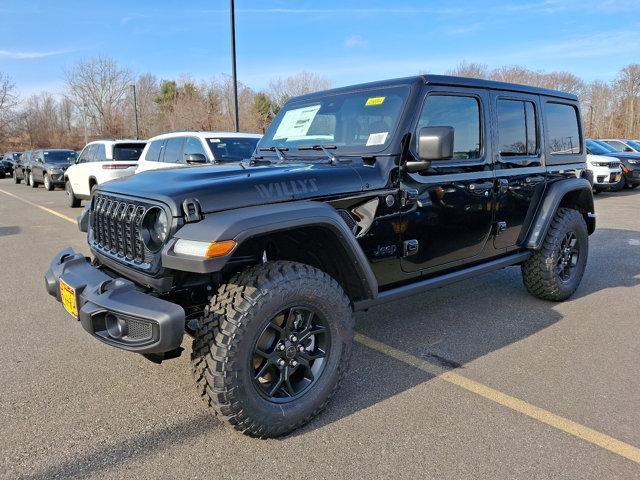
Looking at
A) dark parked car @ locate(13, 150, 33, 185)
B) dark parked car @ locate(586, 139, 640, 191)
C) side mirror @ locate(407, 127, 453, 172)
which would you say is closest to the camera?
side mirror @ locate(407, 127, 453, 172)

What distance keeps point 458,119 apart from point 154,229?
92.9 inches

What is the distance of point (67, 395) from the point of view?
309 centimetres

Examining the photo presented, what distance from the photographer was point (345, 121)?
140 inches

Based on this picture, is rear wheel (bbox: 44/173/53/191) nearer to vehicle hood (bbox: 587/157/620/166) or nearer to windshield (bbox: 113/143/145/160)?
windshield (bbox: 113/143/145/160)

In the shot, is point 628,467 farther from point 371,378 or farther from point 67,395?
point 67,395

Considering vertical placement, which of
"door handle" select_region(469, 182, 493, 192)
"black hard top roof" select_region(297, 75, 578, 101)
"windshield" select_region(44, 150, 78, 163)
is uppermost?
"black hard top roof" select_region(297, 75, 578, 101)

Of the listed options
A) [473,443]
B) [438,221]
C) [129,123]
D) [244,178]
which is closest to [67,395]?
[244,178]

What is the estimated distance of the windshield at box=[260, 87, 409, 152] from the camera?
3.31 meters

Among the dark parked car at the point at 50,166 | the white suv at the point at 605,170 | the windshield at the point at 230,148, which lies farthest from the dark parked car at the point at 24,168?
the white suv at the point at 605,170

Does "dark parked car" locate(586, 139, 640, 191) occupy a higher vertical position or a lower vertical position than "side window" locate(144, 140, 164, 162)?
lower

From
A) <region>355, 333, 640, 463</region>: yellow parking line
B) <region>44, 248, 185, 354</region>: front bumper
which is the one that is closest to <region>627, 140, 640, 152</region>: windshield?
<region>355, 333, 640, 463</region>: yellow parking line

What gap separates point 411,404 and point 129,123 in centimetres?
5404

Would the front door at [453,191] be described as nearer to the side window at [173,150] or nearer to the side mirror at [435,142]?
the side mirror at [435,142]

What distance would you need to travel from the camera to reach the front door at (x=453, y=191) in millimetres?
3320
